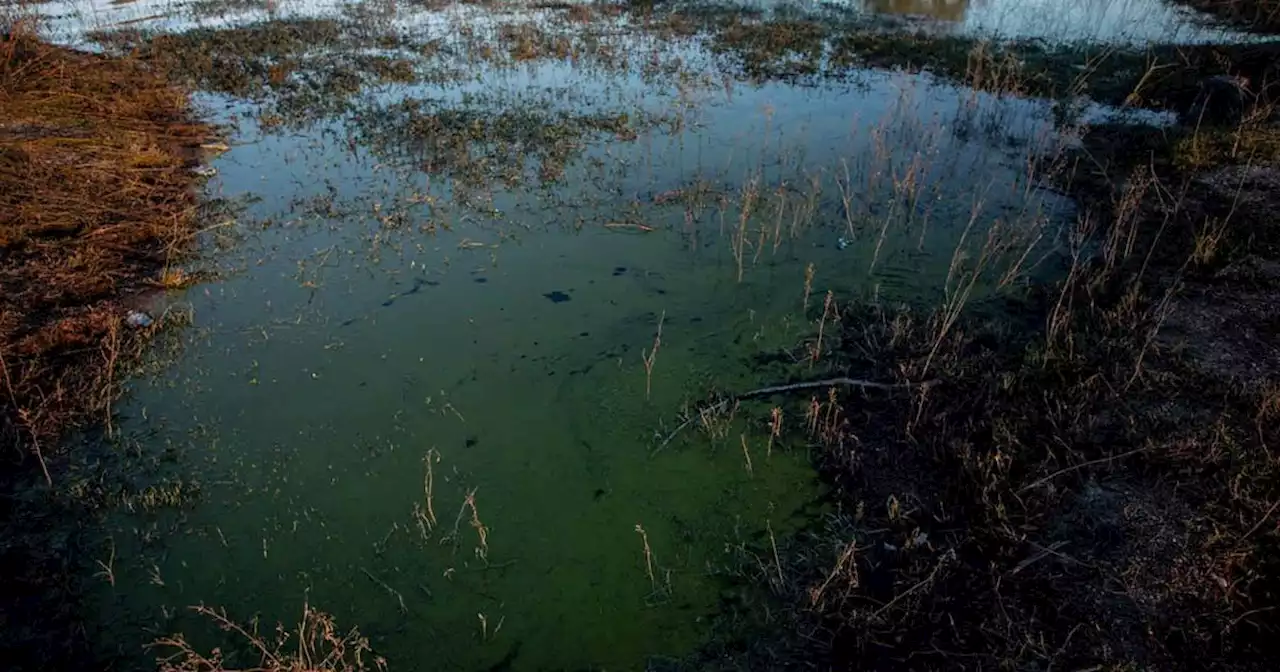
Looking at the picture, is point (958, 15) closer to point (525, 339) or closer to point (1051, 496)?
point (525, 339)

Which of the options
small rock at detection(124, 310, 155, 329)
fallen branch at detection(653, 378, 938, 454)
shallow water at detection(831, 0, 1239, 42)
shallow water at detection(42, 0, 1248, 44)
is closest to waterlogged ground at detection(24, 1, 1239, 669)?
fallen branch at detection(653, 378, 938, 454)

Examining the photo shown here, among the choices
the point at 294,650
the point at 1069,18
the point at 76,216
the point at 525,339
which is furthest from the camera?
the point at 1069,18

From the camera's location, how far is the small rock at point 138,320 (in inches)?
206

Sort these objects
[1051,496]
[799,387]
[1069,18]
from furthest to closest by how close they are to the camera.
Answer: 1. [1069,18]
2. [799,387]
3. [1051,496]

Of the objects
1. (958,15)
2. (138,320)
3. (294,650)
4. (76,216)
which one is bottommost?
(294,650)

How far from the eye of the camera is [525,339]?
17.1ft

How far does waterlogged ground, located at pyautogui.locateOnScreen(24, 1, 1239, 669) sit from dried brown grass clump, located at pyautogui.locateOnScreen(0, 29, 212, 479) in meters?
0.36

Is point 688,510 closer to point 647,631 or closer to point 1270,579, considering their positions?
point 647,631

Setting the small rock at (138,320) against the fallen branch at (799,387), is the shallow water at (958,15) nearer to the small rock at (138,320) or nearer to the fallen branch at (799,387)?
the fallen branch at (799,387)

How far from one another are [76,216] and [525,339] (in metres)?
4.62

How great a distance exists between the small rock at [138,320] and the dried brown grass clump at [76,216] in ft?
0.25

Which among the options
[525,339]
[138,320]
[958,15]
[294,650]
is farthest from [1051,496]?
[958,15]

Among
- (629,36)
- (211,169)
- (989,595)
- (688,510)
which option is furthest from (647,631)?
(629,36)

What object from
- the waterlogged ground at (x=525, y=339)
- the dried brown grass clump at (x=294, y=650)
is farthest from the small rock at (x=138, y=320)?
the dried brown grass clump at (x=294, y=650)
